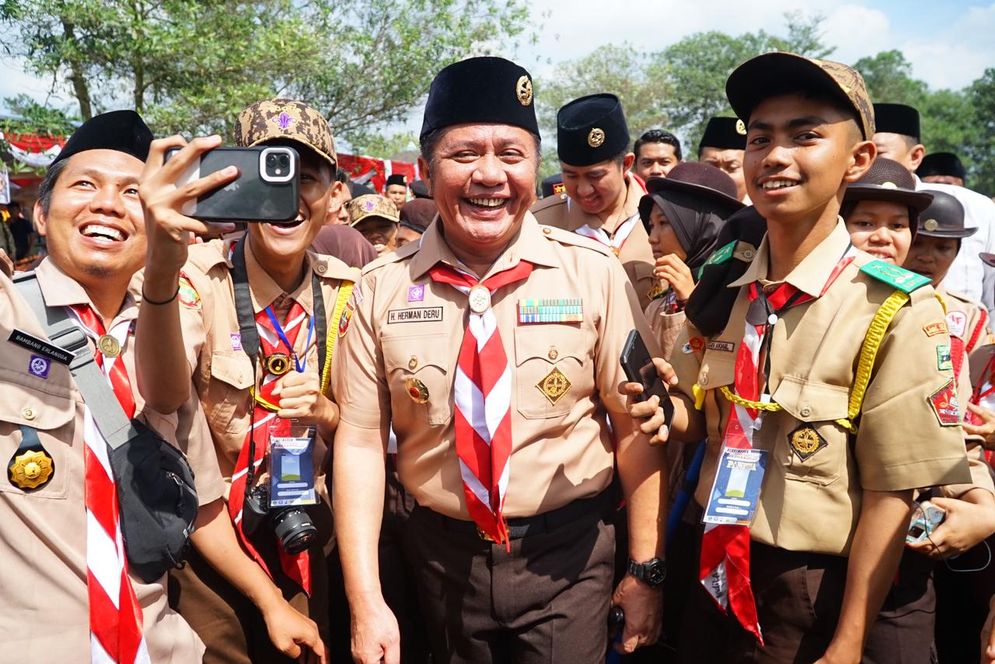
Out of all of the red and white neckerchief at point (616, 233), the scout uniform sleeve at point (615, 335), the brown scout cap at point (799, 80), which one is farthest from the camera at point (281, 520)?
the red and white neckerchief at point (616, 233)

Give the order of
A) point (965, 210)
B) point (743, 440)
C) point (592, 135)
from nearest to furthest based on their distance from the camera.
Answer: point (743, 440) → point (592, 135) → point (965, 210)

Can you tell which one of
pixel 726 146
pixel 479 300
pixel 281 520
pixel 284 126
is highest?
pixel 726 146

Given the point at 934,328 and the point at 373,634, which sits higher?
the point at 934,328

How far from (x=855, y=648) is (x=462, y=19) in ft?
55.6

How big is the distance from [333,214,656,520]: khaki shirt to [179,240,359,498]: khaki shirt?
348 millimetres

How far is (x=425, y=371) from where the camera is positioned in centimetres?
257

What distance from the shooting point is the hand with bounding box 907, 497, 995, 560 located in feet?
7.89

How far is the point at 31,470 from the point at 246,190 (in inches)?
35.8

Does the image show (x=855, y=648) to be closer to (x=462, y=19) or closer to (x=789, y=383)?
(x=789, y=383)

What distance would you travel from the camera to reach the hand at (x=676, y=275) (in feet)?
11.2

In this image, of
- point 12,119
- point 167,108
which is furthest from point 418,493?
point 167,108

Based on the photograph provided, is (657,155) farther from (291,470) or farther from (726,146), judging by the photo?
(291,470)

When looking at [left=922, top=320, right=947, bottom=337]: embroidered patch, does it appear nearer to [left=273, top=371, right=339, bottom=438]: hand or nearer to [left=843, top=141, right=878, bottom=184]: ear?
[left=843, top=141, right=878, bottom=184]: ear

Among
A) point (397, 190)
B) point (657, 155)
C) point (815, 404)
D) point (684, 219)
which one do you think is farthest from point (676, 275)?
point (397, 190)
